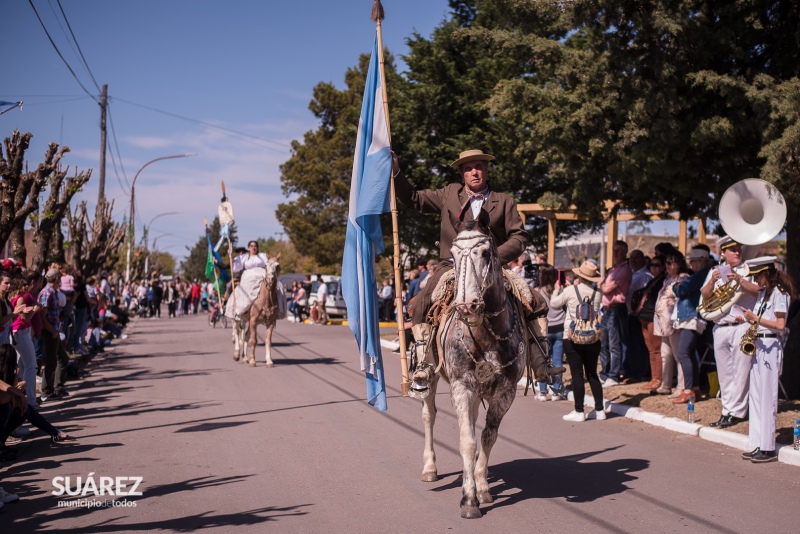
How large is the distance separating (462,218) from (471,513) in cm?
265

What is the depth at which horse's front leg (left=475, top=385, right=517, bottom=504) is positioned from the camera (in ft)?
24.9

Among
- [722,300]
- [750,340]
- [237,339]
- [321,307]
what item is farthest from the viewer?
[321,307]

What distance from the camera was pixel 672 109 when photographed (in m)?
12.4

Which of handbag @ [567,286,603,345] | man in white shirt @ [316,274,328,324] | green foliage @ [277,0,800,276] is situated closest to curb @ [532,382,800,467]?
handbag @ [567,286,603,345]

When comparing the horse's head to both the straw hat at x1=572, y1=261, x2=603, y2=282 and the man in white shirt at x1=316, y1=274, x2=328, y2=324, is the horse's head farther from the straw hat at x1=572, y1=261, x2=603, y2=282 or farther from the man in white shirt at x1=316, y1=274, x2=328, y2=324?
the man in white shirt at x1=316, y1=274, x2=328, y2=324

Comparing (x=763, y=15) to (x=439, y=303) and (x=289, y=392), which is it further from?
(x=289, y=392)

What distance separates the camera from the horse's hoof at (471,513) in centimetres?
703

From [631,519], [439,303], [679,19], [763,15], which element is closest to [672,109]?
[679,19]

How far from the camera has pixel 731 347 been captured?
34.7ft

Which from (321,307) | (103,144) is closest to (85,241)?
(103,144)

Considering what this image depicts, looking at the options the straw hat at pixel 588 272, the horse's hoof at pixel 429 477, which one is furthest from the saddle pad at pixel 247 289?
the horse's hoof at pixel 429 477

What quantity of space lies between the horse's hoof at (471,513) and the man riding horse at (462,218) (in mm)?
1228

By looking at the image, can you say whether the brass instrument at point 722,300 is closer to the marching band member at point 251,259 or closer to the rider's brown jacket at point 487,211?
the rider's brown jacket at point 487,211

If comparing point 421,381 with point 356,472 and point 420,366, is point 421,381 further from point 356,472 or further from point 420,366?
point 356,472
